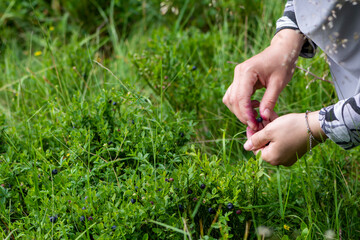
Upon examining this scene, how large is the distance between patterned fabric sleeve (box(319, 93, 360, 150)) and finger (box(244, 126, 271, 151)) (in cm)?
18

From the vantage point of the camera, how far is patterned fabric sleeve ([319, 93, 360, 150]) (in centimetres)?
116

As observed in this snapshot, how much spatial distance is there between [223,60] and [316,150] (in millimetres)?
831

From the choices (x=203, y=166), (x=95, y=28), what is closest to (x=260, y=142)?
(x=203, y=166)

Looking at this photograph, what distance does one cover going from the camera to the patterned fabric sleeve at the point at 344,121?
116 centimetres

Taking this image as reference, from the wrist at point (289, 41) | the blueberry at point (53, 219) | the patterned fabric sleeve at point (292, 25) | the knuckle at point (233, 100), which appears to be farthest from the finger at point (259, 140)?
the blueberry at point (53, 219)

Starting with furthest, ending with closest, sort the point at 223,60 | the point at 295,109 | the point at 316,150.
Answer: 1. the point at 223,60
2. the point at 295,109
3. the point at 316,150

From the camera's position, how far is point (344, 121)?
1173 millimetres

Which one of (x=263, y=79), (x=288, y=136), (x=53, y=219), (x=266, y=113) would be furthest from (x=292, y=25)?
(x=53, y=219)

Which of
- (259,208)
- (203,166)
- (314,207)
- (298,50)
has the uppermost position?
(298,50)

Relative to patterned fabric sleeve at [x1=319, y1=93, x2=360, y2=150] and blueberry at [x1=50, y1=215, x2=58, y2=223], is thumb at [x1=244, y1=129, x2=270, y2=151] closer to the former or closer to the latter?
patterned fabric sleeve at [x1=319, y1=93, x2=360, y2=150]

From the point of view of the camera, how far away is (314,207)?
156 centimetres

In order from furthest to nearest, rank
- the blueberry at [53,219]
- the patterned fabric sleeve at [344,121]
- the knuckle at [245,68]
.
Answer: the knuckle at [245,68] < the blueberry at [53,219] < the patterned fabric sleeve at [344,121]

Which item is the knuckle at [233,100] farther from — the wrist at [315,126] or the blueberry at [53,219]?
the blueberry at [53,219]

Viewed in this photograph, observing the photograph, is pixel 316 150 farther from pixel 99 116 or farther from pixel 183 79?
pixel 99 116
